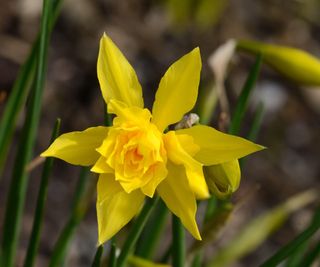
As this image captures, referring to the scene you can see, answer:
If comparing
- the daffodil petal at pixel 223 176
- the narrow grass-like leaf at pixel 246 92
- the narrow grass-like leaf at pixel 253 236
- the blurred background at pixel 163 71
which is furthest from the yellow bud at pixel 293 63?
the blurred background at pixel 163 71

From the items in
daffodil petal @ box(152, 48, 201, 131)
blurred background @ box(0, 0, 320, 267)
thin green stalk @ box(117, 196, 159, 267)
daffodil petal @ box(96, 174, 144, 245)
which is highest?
daffodil petal @ box(152, 48, 201, 131)

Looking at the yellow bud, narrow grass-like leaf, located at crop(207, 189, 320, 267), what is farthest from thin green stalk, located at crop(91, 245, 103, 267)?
narrow grass-like leaf, located at crop(207, 189, 320, 267)

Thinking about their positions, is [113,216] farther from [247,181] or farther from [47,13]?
[247,181]

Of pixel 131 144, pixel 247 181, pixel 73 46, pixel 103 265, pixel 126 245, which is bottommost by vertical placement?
pixel 247 181

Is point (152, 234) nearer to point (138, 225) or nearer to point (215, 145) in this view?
point (138, 225)

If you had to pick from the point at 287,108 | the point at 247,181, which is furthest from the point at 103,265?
the point at 287,108

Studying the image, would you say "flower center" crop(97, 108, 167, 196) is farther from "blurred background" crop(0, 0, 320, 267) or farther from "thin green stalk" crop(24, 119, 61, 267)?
"blurred background" crop(0, 0, 320, 267)
